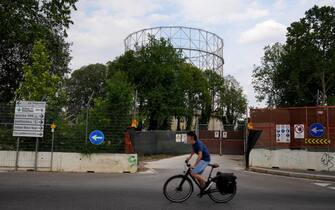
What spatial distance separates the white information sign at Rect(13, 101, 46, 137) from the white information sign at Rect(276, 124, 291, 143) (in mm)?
11693

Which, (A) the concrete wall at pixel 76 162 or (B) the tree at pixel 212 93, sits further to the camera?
(B) the tree at pixel 212 93

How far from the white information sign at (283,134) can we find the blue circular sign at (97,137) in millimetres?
9113

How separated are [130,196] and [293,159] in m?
13.2

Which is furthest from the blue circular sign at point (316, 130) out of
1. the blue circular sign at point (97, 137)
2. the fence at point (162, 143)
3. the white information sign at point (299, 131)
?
the fence at point (162, 143)

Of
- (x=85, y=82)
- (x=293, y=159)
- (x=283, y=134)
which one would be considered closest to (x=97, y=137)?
(x=283, y=134)

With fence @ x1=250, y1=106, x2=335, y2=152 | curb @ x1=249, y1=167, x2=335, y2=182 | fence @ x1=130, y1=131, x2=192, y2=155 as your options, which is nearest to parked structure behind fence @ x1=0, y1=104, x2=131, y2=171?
curb @ x1=249, y1=167, x2=335, y2=182

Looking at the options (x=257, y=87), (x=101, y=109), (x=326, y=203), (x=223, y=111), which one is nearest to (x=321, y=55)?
(x=257, y=87)

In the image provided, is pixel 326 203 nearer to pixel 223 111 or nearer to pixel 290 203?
pixel 290 203

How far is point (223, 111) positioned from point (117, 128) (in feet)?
198

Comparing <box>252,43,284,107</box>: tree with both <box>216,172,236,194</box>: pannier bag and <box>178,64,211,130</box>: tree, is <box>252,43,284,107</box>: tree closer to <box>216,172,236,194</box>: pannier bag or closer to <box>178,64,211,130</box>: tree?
<box>178,64,211,130</box>: tree

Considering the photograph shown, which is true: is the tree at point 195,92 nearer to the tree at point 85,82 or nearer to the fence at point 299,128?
the tree at point 85,82

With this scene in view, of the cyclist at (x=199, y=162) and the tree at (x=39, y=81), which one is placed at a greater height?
the tree at (x=39, y=81)

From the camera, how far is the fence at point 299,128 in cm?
2162

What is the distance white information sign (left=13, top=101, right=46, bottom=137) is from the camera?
19.8m
